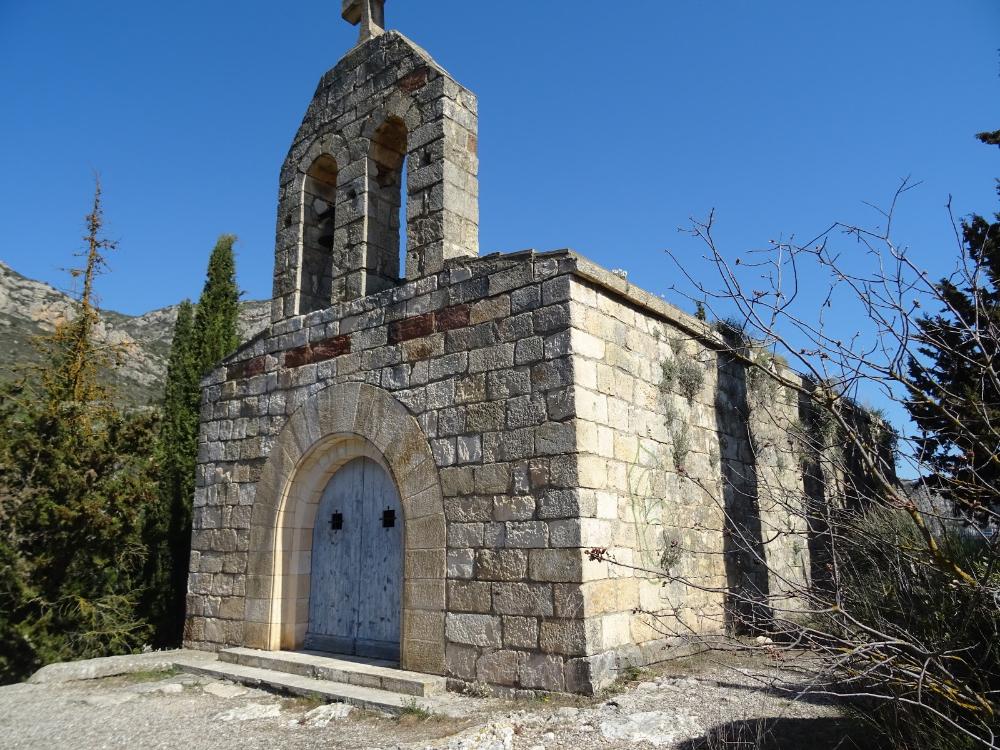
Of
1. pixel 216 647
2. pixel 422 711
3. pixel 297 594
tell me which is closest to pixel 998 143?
Answer: pixel 422 711

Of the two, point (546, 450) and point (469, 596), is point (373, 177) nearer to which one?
point (546, 450)

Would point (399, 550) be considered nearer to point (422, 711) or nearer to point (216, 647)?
point (422, 711)

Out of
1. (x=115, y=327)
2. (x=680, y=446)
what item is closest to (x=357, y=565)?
(x=680, y=446)

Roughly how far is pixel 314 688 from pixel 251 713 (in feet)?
1.44

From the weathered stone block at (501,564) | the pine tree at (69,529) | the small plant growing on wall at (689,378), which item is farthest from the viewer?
the pine tree at (69,529)

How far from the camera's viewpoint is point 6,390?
912 centimetres

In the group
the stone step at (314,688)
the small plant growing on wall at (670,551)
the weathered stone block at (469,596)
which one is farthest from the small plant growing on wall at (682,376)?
the stone step at (314,688)

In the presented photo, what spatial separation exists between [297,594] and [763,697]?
407 cm

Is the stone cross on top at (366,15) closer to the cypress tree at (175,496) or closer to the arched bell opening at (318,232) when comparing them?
the arched bell opening at (318,232)

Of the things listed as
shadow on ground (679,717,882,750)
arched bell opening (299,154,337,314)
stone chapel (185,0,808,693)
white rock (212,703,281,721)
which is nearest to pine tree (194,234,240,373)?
stone chapel (185,0,808,693)

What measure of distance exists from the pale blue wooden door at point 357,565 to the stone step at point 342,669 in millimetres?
188

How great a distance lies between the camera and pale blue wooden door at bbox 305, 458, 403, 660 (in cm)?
607

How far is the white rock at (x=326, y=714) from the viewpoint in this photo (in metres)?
4.80

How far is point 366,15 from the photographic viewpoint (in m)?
7.53
